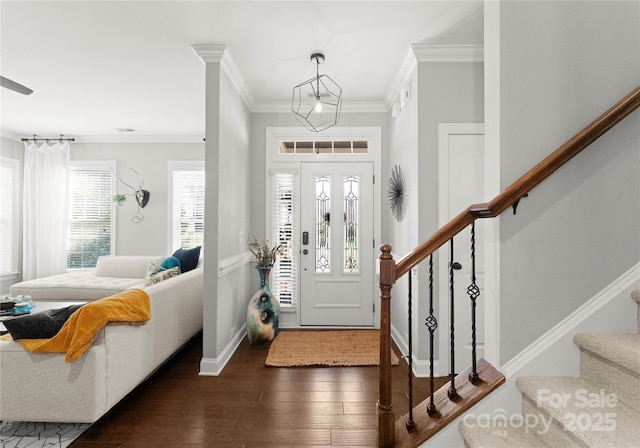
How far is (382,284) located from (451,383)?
0.61 meters

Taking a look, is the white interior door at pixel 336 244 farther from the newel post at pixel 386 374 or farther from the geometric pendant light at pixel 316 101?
the newel post at pixel 386 374

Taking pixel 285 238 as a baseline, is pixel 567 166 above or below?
above

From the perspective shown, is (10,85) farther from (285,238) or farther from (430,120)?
(430,120)

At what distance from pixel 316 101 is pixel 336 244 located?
1709 millimetres

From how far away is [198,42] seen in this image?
279cm

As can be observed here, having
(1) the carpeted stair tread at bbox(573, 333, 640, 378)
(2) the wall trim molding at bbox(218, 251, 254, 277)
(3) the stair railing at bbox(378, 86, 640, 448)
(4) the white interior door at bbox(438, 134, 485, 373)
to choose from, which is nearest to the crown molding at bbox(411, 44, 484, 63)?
(4) the white interior door at bbox(438, 134, 485, 373)

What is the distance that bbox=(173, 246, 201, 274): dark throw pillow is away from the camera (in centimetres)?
414

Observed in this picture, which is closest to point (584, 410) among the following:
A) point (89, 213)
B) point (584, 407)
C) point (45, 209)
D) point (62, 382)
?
point (584, 407)

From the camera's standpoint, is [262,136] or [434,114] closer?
[434,114]

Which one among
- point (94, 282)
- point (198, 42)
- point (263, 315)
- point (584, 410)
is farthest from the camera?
point (94, 282)

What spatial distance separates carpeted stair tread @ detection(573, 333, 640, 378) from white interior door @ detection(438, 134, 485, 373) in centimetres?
131

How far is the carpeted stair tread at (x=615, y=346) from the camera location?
4.13ft

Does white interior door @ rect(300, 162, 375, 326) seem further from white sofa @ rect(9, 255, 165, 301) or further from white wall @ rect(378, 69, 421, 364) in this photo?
white sofa @ rect(9, 255, 165, 301)

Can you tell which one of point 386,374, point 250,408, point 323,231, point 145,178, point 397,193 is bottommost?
point 250,408
